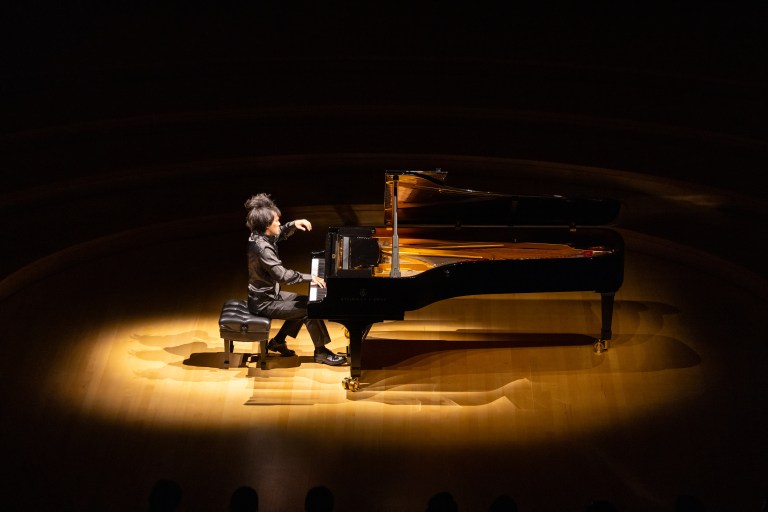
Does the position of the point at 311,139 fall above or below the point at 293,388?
above

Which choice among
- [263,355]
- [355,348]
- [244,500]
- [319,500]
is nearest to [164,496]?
[244,500]

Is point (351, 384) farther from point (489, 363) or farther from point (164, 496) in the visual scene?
point (164, 496)

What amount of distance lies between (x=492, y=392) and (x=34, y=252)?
317 cm

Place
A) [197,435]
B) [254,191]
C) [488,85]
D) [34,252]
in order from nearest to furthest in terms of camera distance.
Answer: [197,435] < [34,252] < [254,191] < [488,85]

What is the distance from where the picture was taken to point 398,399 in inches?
193

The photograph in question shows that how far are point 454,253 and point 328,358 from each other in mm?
982

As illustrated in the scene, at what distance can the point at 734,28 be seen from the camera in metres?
7.93

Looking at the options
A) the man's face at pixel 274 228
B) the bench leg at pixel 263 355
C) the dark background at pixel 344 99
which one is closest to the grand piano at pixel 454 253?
the man's face at pixel 274 228

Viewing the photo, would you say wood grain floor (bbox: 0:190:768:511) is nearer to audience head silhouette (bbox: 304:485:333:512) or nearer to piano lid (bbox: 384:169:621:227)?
piano lid (bbox: 384:169:621:227)

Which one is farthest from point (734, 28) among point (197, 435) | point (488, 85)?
point (197, 435)

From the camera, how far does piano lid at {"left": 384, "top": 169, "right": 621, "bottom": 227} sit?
17.3 feet

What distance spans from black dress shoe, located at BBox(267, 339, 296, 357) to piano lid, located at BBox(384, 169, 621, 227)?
95 centimetres

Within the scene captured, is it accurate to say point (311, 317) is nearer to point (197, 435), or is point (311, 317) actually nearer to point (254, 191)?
point (197, 435)

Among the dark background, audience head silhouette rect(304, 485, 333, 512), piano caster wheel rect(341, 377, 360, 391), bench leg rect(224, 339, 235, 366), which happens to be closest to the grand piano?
piano caster wheel rect(341, 377, 360, 391)
